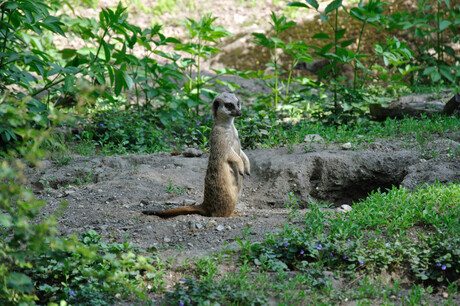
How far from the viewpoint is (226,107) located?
4.54 metres

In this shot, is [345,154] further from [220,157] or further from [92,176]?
Answer: [92,176]

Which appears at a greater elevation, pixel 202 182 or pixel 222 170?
pixel 222 170

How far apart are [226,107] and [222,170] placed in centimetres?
63

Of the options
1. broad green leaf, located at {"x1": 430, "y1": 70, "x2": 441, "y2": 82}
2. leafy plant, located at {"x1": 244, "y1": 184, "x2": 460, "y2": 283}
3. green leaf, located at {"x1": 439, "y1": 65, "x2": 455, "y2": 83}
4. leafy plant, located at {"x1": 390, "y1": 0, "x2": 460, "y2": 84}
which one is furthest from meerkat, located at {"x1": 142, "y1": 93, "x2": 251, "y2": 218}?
green leaf, located at {"x1": 439, "y1": 65, "x2": 455, "y2": 83}

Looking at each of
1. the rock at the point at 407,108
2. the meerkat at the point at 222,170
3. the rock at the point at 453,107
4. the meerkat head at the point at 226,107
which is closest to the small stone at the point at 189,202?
the meerkat at the point at 222,170

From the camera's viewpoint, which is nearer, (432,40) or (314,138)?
(314,138)

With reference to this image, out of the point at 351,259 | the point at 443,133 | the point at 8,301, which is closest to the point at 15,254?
the point at 8,301

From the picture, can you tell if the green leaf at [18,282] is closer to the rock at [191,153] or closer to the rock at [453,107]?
the rock at [191,153]

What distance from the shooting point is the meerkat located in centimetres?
429

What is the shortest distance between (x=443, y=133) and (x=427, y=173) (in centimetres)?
141

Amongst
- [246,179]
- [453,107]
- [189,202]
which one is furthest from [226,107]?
[453,107]

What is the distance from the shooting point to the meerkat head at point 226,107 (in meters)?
4.50

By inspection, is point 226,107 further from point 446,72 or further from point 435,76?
point 446,72

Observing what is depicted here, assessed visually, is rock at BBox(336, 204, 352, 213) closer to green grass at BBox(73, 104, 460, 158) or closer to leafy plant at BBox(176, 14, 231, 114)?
green grass at BBox(73, 104, 460, 158)
